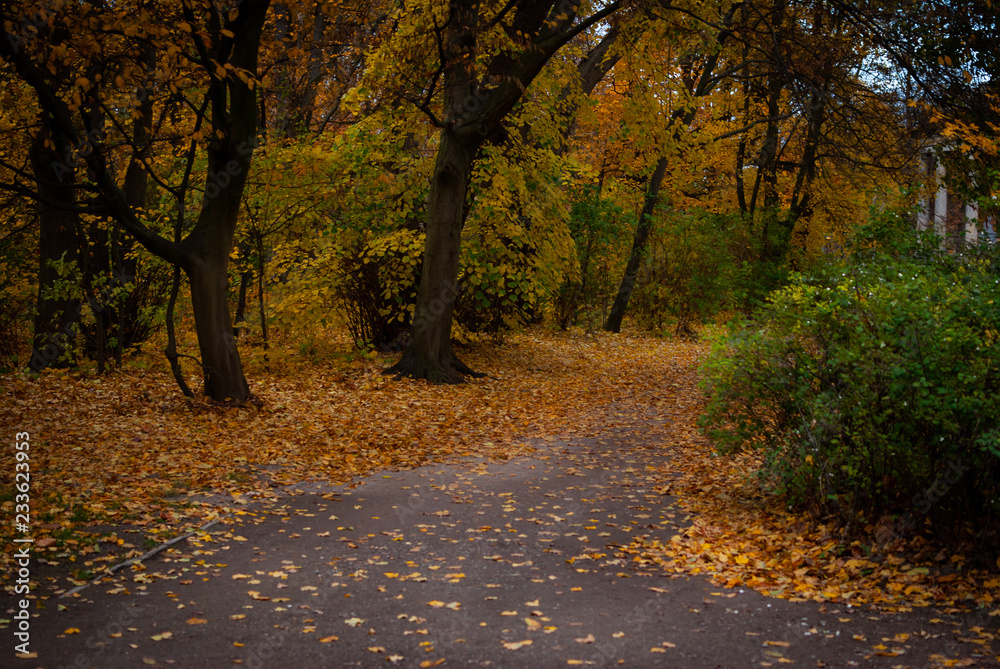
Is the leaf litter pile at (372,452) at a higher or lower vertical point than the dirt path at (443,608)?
higher

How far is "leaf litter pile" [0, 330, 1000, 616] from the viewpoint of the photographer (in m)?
5.59

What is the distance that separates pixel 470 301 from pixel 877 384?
11255 millimetres

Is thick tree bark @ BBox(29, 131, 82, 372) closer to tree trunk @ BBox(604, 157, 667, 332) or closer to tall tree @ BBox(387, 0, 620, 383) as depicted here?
tall tree @ BBox(387, 0, 620, 383)

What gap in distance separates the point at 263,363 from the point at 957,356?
456 inches

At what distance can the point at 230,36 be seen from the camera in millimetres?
9047

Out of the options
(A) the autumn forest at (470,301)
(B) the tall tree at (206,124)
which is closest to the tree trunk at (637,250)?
(A) the autumn forest at (470,301)

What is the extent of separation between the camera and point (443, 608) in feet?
16.7

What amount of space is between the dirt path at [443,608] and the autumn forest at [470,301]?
12 cm

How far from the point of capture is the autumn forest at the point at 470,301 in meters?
5.66

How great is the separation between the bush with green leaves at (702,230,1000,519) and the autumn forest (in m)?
0.03

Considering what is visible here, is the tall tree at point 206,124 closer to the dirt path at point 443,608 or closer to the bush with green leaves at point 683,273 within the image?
the dirt path at point 443,608

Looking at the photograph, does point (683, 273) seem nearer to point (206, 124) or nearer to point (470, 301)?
point (470, 301)

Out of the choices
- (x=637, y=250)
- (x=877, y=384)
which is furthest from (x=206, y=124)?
(x=637, y=250)

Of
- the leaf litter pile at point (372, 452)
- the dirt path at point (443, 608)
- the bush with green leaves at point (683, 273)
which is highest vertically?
the bush with green leaves at point (683, 273)
